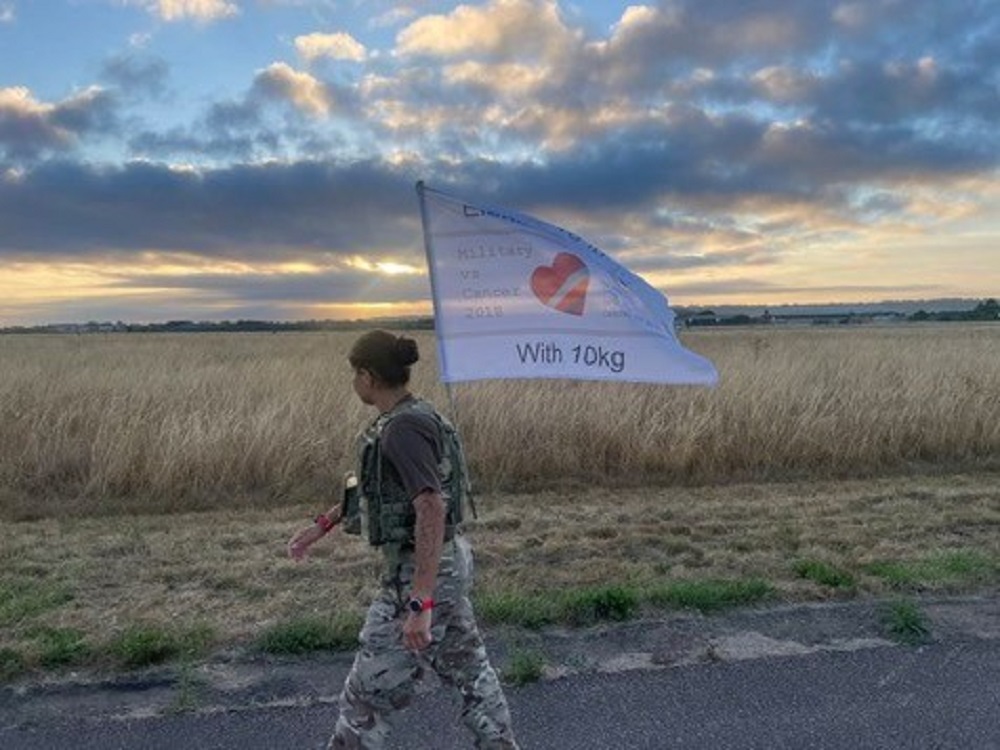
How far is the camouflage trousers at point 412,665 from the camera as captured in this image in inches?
109

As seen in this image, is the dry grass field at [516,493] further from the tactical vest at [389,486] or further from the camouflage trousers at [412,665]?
the tactical vest at [389,486]

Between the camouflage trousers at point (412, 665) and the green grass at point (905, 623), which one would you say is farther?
the green grass at point (905, 623)

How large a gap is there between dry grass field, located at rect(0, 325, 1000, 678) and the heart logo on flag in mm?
1731

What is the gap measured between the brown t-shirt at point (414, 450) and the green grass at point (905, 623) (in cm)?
302

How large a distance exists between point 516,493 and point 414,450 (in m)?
A: 5.69

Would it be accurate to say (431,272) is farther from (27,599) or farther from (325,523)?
→ (27,599)

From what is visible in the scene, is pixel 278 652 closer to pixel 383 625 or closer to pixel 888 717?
pixel 383 625

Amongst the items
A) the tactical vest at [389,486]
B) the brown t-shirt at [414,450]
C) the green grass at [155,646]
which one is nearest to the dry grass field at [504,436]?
the green grass at [155,646]

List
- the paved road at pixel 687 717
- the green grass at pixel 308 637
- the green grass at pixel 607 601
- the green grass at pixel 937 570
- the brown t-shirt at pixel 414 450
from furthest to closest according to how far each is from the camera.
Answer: the green grass at pixel 937 570
the green grass at pixel 607 601
the green grass at pixel 308 637
the paved road at pixel 687 717
the brown t-shirt at pixel 414 450

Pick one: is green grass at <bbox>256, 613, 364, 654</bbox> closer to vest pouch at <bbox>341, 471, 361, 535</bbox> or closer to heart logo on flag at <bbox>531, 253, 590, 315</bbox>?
vest pouch at <bbox>341, 471, 361, 535</bbox>

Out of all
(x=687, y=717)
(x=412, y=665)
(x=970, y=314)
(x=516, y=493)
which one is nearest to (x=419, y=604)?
(x=412, y=665)

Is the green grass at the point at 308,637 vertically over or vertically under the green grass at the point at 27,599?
under

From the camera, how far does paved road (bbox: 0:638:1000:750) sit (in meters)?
3.30

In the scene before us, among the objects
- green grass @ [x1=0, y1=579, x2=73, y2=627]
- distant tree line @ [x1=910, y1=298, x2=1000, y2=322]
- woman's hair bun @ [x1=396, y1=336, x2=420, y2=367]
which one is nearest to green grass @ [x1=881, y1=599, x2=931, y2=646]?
woman's hair bun @ [x1=396, y1=336, x2=420, y2=367]
